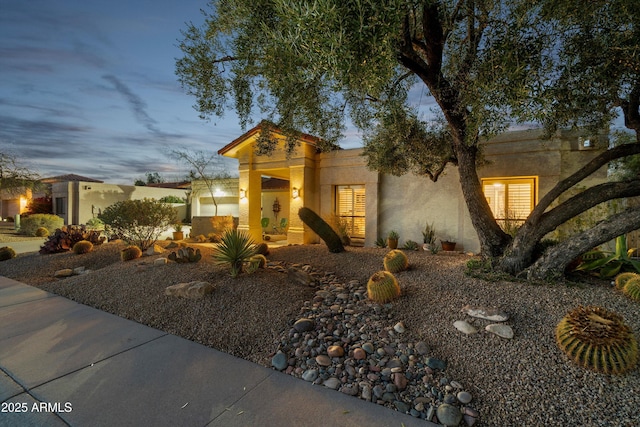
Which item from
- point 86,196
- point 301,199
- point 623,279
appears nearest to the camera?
point 623,279

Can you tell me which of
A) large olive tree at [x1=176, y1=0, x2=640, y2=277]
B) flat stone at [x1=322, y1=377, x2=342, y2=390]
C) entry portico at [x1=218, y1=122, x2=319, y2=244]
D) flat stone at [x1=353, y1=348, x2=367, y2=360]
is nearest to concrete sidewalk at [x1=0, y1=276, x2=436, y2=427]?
flat stone at [x1=322, y1=377, x2=342, y2=390]

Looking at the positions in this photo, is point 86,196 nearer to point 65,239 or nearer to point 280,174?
point 65,239

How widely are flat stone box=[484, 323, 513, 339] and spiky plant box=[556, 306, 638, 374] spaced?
434 millimetres

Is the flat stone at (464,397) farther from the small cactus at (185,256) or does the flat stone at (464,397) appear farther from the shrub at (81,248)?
the shrub at (81,248)

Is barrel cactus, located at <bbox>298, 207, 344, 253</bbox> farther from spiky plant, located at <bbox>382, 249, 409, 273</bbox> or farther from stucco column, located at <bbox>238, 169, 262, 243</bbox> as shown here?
stucco column, located at <bbox>238, 169, 262, 243</bbox>

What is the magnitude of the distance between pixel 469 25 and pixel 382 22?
2.38 m

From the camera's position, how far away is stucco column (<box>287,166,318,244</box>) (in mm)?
10523

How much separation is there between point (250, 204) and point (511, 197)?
953 cm

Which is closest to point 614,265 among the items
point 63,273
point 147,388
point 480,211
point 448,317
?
point 480,211

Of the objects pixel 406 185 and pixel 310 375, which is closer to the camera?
pixel 310 375

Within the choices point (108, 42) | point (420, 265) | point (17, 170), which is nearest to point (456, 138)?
point (420, 265)

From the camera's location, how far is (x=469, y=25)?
4.30 meters

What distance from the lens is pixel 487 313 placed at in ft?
11.4

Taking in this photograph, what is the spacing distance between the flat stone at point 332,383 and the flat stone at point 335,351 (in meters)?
0.36
